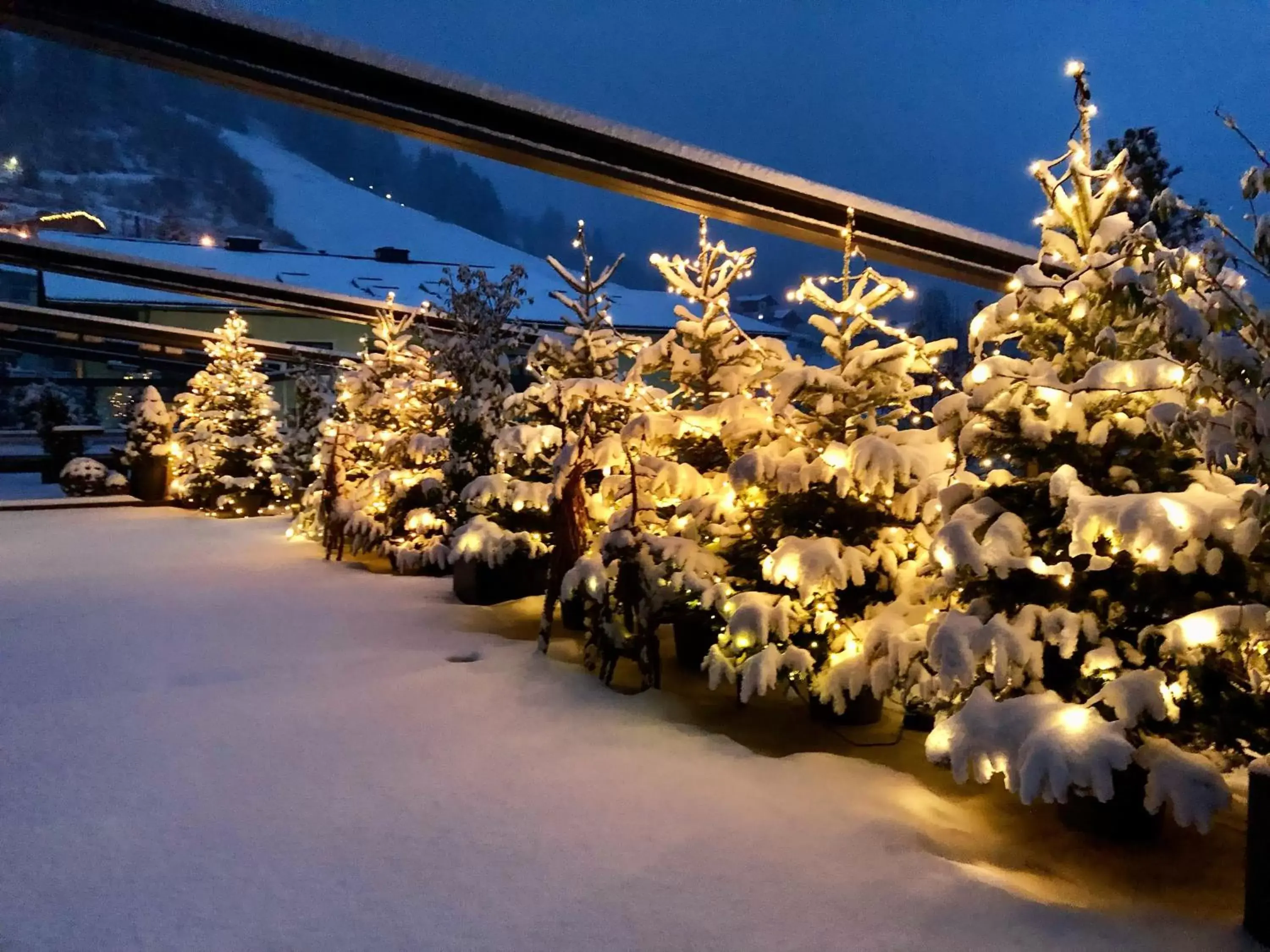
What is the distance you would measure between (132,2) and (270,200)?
2228 inches

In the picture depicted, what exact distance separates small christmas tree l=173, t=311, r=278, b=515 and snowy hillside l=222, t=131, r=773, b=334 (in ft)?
19.0

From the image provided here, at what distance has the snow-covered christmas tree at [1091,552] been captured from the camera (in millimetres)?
2922

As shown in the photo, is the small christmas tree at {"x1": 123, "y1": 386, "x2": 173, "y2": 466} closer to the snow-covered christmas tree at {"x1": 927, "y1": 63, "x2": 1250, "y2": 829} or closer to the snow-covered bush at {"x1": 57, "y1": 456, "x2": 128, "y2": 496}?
the snow-covered bush at {"x1": 57, "y1": 456, "x2": 128, "y2": 496}

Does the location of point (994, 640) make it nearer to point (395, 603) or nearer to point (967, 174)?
point (395, 603)

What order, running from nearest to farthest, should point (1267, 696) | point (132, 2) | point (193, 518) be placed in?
1. point (1267, 696)
2. point (132, 2)
3. point (193, 518)

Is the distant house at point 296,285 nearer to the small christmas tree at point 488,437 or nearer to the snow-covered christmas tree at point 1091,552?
the small christmas tree at point 488,437

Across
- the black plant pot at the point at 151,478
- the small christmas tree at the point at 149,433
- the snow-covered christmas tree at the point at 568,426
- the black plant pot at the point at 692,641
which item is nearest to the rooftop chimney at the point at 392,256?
the small christmas tree at the point at 149,433

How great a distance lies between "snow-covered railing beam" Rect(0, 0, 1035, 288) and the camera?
4711mm

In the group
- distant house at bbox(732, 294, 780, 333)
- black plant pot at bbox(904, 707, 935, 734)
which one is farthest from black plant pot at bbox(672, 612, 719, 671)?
distant house at bbox(732, 294, 780, 333)

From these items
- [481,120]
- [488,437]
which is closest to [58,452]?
[488,437]

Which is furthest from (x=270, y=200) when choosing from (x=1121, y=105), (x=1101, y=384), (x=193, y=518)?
(x=1121, y=105)

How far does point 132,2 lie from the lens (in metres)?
4.64

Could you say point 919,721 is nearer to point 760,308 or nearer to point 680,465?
point 680,465

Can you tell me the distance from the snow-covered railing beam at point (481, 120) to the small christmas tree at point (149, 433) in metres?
13.0
